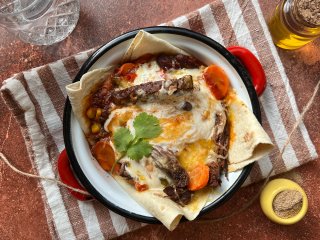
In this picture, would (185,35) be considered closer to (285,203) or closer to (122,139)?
(122,139)

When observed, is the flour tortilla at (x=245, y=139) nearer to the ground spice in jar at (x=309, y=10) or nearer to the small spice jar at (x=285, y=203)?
the small spice jar at (x=285, y=203)

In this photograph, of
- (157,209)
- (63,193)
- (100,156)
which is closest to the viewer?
(157,209)

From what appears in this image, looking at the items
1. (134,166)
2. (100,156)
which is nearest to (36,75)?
(100,156)

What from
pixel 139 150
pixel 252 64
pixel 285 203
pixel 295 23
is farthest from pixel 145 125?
pixel 295 23

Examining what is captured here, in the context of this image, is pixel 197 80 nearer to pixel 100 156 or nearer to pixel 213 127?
pixel 213 127

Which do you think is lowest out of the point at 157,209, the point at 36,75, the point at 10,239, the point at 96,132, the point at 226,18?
the point at 10,239

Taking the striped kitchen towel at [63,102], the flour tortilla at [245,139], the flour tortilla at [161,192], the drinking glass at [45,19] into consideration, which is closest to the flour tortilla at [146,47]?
the flour tortilla at [161,192]

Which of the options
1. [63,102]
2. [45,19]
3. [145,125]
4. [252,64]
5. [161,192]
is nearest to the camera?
[145,125]
